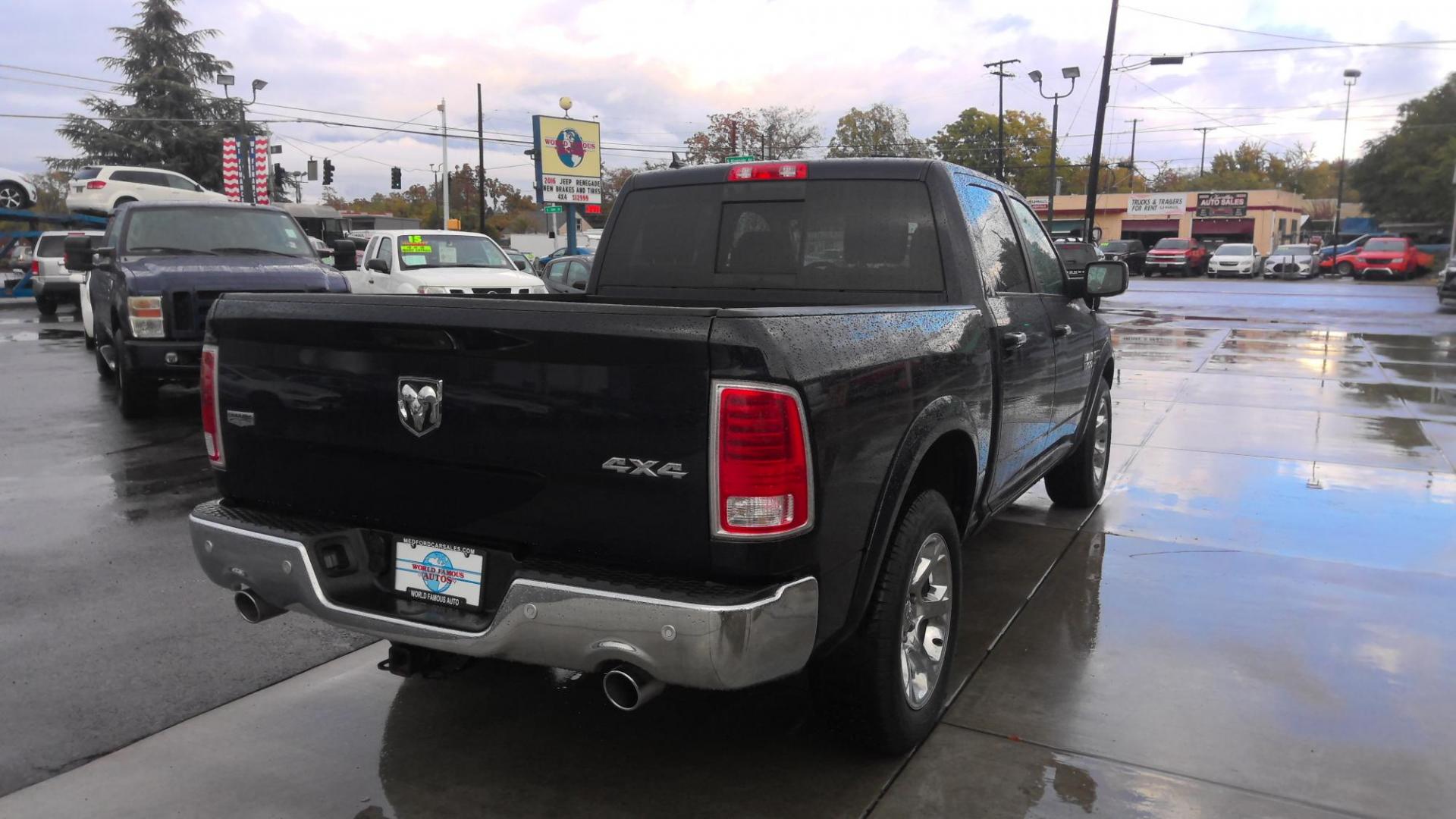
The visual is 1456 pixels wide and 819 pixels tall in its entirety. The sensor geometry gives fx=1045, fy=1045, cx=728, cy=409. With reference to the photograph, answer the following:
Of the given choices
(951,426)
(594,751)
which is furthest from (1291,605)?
(594,751)

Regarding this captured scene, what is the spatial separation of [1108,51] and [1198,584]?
2874 cm

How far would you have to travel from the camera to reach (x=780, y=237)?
431cm

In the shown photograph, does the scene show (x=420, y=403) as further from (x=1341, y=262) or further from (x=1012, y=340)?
(x=1341, y=262)

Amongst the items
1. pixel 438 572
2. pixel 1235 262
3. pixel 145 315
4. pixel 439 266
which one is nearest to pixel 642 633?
pixel 438 572

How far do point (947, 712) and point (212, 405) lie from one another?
2649mm

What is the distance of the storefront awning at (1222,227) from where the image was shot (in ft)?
221

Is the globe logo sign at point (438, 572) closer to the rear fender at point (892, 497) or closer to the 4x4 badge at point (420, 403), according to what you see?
the 4x4 badge at point (420, 403)

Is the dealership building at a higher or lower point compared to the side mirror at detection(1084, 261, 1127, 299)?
higher

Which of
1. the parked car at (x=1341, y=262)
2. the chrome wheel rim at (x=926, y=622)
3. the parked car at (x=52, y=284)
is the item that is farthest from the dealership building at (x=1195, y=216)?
the chrome wheel rim at (x=926, y=622)

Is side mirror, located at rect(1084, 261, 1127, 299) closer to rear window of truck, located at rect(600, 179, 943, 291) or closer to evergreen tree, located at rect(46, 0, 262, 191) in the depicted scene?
rear window of truck, located at rect(600, 179, 943, 291)

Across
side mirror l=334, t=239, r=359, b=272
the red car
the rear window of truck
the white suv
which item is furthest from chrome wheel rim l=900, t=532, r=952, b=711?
the red car

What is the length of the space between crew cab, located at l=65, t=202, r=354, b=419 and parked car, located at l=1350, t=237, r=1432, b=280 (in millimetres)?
42229

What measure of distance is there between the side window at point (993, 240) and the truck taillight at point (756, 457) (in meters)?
1.87

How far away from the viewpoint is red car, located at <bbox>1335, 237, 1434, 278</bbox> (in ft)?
133
